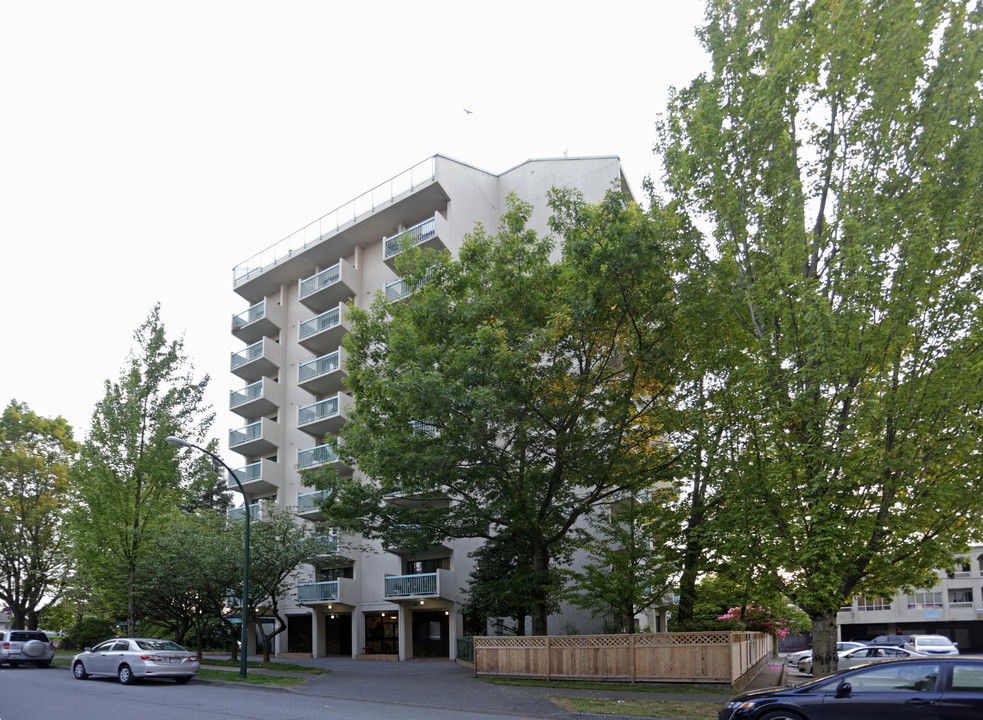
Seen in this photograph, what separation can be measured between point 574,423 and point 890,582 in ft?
28.2

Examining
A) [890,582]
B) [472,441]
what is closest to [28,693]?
[472,441]

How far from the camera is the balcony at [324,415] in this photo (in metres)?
35.5

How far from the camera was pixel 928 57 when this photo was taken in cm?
1273

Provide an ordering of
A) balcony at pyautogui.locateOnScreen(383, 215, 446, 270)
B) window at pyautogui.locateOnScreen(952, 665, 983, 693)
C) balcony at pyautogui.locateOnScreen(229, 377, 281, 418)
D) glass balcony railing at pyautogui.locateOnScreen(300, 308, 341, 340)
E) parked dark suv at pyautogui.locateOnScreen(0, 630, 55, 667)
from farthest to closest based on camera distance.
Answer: balcony at pyautogui.locateOnScreen(229, 377, 281, 418) → glass balcony railing at pyautogui.locateOnScreen(300, 308, 341, 340) → balcony at pyautogui.locateOnScreen(383, 215, 446, 270) → parked dark suv at pyautogui.locateOnScreen(0, 630, 55, 667) → window at pyautogui.locateOnScreen(952, 665, 983, 693)

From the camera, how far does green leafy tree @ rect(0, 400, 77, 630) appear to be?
37.3m

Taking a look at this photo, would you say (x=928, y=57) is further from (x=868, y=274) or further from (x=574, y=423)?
(x=574, y=423)

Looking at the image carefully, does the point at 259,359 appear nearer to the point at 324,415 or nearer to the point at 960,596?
the point at 324,415

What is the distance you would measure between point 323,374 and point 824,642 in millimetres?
28015

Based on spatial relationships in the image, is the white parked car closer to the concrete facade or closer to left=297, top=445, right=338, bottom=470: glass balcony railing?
the concrete facade

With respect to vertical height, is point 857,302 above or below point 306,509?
above

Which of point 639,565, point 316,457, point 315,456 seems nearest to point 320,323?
point 315,456

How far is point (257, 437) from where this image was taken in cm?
4003

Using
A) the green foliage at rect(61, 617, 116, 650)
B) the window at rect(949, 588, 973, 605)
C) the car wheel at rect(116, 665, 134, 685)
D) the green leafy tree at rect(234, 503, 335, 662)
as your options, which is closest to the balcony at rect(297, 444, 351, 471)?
the green leafy tree at rect(234, 503, 335, 662)

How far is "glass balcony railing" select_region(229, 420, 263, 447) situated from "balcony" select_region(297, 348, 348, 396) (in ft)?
13.9
